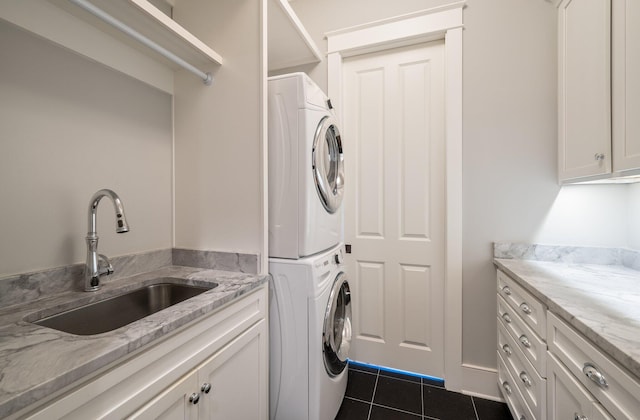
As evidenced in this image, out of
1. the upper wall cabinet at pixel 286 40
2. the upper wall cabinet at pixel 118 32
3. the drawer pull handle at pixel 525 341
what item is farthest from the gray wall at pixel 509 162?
the upper wall cabinet at pixel 118 32

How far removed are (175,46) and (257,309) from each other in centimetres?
131

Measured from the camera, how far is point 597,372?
0.73 metres

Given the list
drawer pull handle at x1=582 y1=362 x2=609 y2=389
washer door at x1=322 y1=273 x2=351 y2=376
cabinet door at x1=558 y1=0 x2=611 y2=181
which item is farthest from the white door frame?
drawer pull handle at x1=582 y1=362 x2=609 y2=389

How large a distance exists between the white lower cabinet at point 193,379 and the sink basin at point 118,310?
243 mm

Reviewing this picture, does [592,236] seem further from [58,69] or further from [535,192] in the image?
[58,69]

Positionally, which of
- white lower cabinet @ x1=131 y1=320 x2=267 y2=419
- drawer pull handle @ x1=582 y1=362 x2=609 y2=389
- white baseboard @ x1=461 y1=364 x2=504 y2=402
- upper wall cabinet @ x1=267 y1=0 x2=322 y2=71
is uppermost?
upper wall cabinet @ x1=267 y1=0 x2=322 y2=71

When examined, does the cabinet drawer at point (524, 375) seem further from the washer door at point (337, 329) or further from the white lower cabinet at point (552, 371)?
the washer door at point (337, 329)

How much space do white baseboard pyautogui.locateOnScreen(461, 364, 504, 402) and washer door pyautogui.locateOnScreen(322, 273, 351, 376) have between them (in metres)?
0.86

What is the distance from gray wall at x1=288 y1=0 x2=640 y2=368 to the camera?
1.59 metres

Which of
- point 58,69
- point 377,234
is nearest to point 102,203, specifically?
point 58,69

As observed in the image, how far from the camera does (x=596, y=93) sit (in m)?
1.21

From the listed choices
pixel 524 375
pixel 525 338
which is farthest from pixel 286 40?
pixel 524 375

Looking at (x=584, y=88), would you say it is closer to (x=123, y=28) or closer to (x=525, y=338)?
(x=525, y=338)

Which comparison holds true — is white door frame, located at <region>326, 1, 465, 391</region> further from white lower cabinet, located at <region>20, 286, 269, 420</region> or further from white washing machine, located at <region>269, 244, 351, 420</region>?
white lower cabinet, located at <region>20, 286, 269, 420</region>
